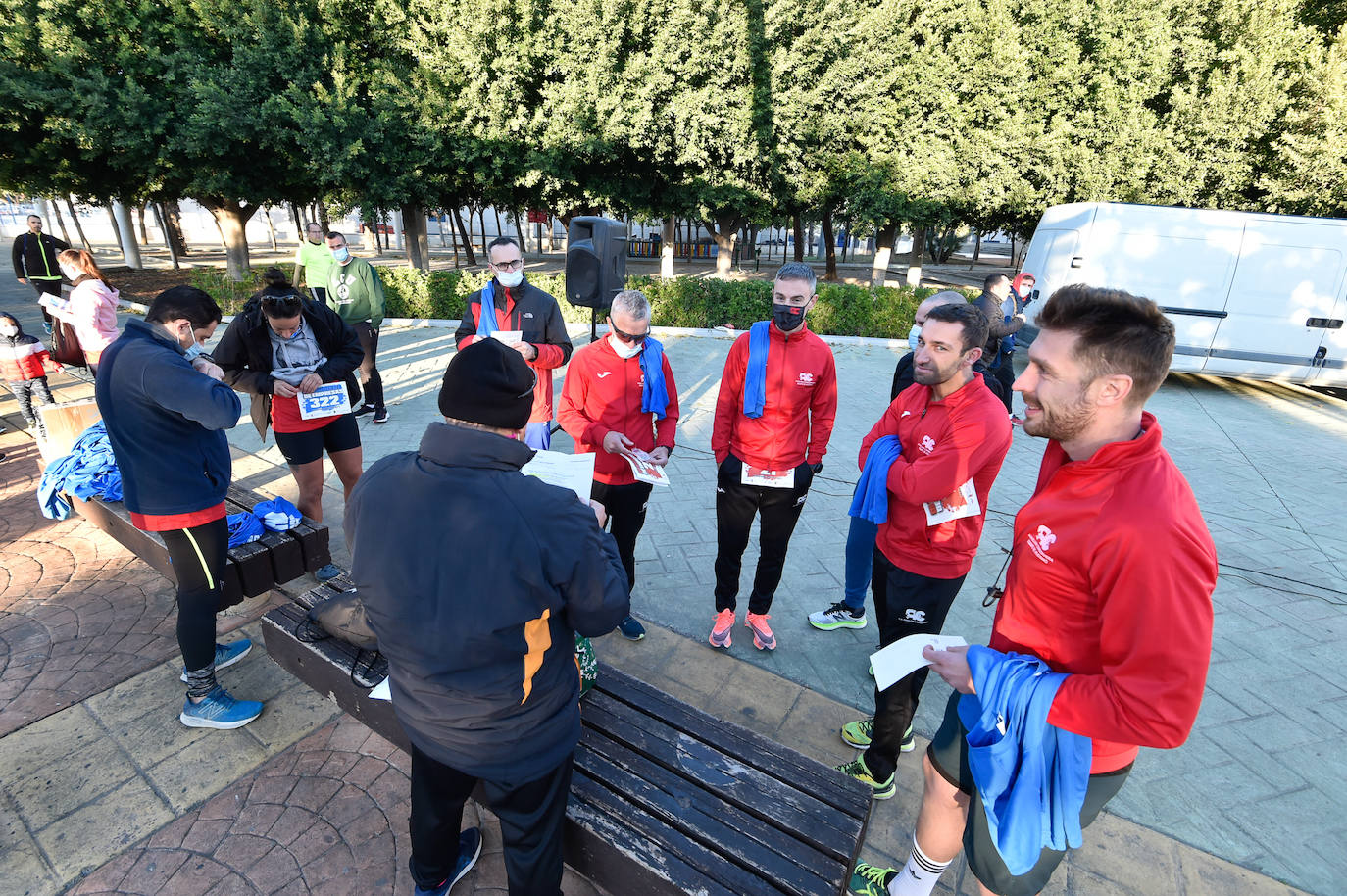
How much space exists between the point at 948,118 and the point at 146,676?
17.8m

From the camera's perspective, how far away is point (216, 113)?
12391mm

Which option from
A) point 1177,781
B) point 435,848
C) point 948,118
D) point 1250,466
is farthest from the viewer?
point 948,118

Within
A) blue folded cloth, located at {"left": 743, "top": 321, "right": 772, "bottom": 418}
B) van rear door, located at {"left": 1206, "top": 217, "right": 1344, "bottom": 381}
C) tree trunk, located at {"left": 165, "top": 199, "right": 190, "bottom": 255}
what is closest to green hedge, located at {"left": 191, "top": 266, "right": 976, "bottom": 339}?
van rear door, located at {"left": 1206, "top": 217, "right": 1344, "bottom": 381}

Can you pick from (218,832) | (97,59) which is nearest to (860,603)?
(218,832)

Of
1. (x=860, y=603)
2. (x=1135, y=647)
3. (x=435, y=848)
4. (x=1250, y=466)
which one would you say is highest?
(x=1135, y=647)

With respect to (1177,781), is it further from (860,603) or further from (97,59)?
(97,59)

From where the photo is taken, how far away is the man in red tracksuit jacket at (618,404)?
11.4 feet

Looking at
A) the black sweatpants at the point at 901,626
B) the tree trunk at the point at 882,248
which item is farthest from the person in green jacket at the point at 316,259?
the tree trunk at the point at 882,248

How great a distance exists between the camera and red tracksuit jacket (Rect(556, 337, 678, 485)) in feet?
11.6

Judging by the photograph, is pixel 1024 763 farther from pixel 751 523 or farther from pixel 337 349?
pixel 337 349

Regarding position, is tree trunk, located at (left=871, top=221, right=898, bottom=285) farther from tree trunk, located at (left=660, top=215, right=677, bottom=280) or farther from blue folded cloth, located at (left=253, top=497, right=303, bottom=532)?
blue folded cloth, located at (left=253, top=497, right=303, bottom=532)

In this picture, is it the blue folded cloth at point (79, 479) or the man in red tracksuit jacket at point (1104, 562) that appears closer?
the man in red tracksuit jacket at point (1104, 562)

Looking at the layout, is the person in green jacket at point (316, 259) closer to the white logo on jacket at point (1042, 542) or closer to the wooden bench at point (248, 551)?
the wooden bench at point (248, 551)

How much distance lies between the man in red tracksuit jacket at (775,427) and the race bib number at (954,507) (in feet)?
2.98
